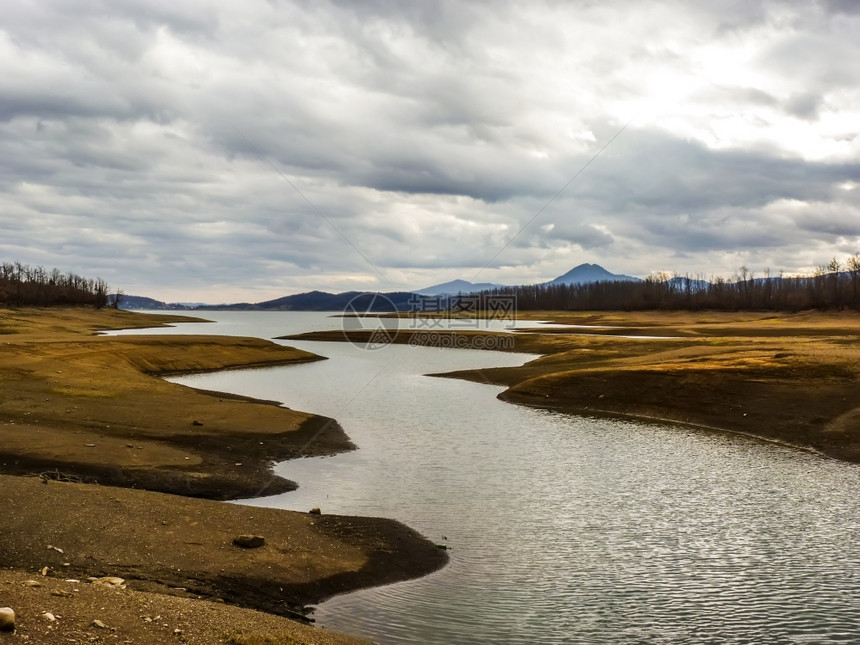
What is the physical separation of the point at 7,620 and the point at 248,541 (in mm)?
8674

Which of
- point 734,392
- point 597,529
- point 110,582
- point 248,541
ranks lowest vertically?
point 597,529

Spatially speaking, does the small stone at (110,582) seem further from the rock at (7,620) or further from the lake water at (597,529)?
the lake water at (597,529)

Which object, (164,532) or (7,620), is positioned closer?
(7,620)

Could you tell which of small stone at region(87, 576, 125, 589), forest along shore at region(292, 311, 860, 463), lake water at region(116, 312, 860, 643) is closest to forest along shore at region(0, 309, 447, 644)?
small stone at region(87, 576, 125, 589)

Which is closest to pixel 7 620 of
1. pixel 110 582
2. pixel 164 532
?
pixel 110 582

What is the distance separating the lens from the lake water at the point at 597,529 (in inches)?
602

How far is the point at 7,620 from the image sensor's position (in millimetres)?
9922

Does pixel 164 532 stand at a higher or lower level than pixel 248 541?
higher

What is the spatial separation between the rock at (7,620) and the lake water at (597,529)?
7044 mm

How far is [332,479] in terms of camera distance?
28250mm

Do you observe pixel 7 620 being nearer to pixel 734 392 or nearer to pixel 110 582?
pixel 110 582

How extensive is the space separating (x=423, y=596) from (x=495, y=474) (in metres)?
12.5

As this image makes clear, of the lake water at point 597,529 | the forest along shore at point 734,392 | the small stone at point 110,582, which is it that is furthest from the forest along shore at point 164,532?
the forest along shore at point 734,392

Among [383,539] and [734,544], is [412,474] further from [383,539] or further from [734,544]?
[734,544]
